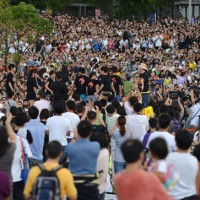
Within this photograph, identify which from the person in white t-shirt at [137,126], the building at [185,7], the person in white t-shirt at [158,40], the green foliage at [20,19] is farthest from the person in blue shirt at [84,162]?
the building at [185,7]

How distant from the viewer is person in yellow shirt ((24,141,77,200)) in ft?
31.0

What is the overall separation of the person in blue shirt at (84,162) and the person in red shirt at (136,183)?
202cm

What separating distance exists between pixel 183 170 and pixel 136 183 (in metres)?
1.51

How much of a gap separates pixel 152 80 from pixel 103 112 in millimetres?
12141

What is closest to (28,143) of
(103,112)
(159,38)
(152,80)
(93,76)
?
(103,112)

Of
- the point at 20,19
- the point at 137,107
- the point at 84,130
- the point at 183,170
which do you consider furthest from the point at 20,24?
the point at 183,170

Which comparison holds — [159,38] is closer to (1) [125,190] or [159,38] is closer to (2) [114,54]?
(2) [114,54]

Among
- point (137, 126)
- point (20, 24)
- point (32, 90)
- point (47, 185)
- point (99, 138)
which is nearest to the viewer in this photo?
point (47, 185)

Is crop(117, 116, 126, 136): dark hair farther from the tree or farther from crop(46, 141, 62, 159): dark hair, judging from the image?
the tree

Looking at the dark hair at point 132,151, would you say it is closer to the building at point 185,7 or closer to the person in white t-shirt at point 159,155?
the person in white t-shirt at point 159,155

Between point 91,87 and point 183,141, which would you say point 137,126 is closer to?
point 183,141

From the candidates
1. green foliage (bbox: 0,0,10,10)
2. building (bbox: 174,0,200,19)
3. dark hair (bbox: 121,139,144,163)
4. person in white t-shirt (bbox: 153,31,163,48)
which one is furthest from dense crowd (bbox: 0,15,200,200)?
building (bbox: 174,0,200,19)

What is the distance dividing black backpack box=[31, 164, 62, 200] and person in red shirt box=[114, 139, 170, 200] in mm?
902

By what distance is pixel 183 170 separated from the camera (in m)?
9.95
